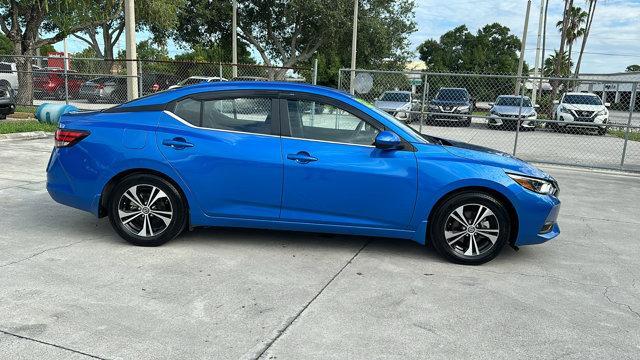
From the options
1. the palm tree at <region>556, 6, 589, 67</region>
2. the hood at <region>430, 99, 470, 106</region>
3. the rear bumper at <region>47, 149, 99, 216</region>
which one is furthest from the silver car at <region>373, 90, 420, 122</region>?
the palm tree at <region>556, 6, 589, 67</region>

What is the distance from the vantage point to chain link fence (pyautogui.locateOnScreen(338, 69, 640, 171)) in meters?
12.4

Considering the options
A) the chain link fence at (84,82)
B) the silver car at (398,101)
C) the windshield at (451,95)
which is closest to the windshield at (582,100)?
the windshield at (451,95)

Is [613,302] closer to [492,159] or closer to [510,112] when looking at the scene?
[492,159]

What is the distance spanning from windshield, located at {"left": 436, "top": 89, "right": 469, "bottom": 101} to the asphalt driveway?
43.8 ft

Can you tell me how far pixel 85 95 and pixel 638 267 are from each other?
17.1 metres

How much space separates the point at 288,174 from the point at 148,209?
53.9 inches

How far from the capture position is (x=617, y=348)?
334cm

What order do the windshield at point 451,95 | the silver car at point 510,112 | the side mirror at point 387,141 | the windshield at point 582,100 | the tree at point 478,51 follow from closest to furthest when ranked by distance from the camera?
the side mirror at point 387,141 → the silver car at point 510,112 → the windshield at point 451,95 → the windshield at point 582,100 → the tree at point 478,51

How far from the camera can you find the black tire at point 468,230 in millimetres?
4633

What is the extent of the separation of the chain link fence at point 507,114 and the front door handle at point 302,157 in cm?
729

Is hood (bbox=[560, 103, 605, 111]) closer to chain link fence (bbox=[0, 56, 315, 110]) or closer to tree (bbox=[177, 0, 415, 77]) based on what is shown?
chain link fence (bbox=[0, 56, 315, 110])

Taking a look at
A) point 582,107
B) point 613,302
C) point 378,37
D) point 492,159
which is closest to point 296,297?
point 492,159

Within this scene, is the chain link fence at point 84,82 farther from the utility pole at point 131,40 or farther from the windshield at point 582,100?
the windshield at point 582,100

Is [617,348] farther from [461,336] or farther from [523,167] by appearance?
[523,167]
